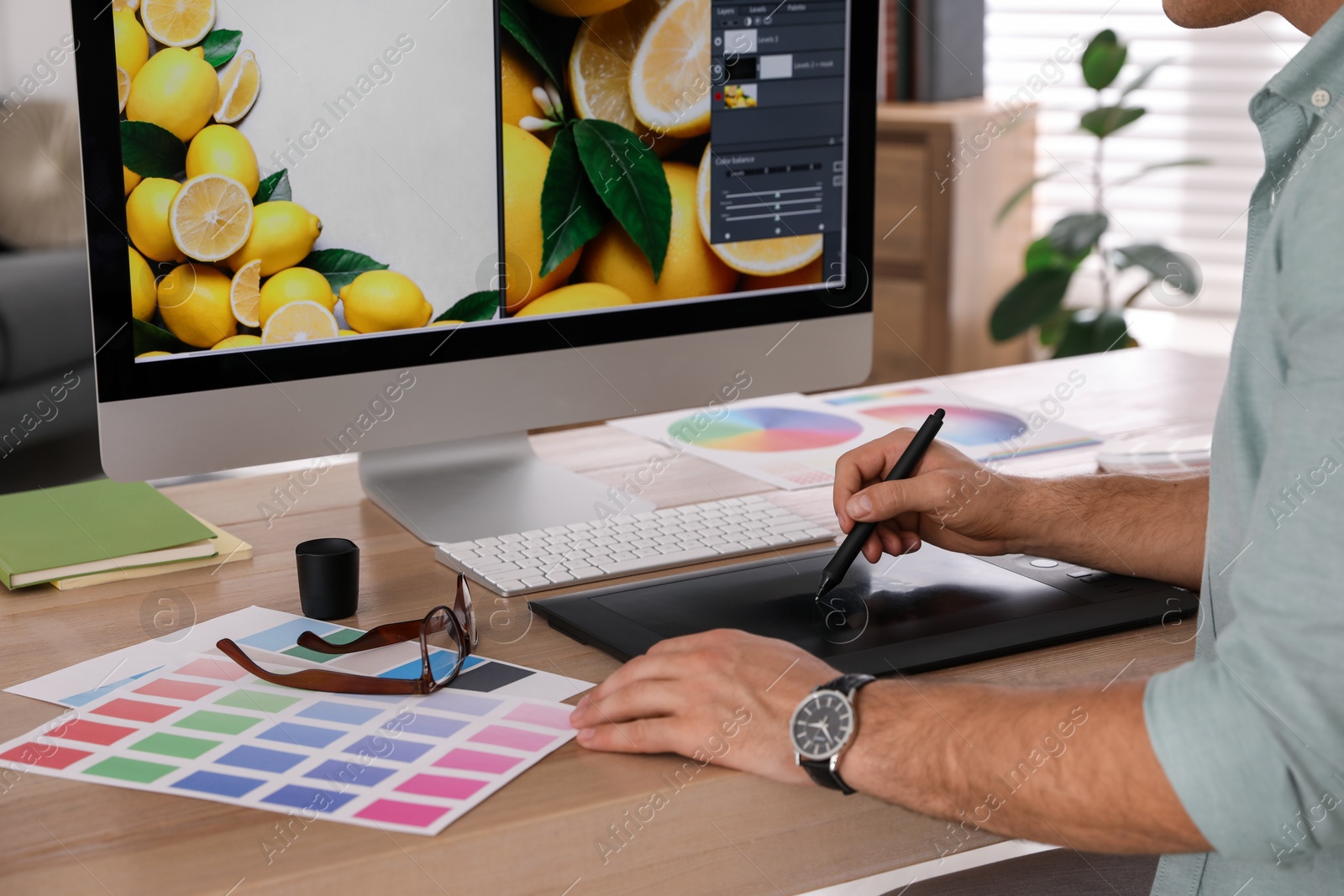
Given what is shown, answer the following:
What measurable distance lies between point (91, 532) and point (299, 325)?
26 cm

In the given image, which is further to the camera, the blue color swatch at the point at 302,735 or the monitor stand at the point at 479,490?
the monitor stand at the point at 479,490

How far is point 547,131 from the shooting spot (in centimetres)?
117

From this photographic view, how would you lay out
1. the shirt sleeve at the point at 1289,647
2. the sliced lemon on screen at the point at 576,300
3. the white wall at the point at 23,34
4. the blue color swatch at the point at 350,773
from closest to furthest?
1. the shirt sleeve at the point at 1289,647
2. the blue color swatch at the point at 350,773
3. the sliced lemon on screen at the point at 576,300
4. the white wall at the point at 23,34

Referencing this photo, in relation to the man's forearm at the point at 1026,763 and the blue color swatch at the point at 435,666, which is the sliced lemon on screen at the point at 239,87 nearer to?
the blue color swatch at the point at 435,666

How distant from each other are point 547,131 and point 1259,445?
0.65m

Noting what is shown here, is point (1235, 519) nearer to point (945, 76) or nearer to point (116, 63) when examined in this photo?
point (116, 63)

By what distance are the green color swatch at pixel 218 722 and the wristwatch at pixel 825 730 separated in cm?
32

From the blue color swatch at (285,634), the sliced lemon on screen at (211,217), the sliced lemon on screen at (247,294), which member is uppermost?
the sliced lemon on screen at (211,217)

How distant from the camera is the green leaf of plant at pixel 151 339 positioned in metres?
1.02

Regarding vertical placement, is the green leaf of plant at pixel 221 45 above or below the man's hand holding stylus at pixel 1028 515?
above

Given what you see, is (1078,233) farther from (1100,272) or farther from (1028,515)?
(1028,515)

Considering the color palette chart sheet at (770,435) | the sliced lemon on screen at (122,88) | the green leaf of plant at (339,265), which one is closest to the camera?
the sliced lemon on screen at (122,88)

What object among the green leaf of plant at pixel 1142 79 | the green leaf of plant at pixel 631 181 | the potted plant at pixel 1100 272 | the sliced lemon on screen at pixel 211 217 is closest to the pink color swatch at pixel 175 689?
the sliced lemon on screen at pixel 211 217

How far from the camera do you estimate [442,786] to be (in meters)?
0.73
